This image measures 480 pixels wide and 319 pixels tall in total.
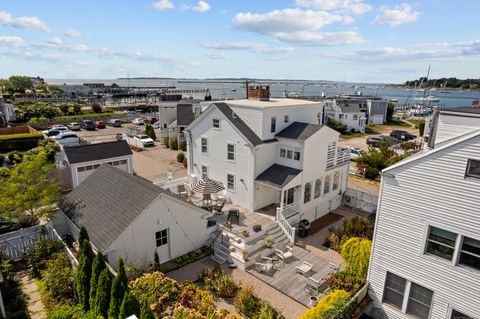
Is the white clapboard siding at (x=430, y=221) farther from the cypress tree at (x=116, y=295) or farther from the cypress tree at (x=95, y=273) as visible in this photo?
the cypress tree at (x=95, y=273)

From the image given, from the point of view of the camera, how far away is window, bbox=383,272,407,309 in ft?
43.3

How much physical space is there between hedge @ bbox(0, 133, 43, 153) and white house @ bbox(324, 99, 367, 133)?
5298cm

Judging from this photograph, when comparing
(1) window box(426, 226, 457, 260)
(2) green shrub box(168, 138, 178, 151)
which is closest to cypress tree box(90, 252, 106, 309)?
(1) window box(426, 226, 457, 260)

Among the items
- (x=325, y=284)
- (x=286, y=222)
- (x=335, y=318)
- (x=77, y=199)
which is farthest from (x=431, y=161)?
(x=77, y=199)

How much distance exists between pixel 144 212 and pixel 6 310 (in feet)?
21.8

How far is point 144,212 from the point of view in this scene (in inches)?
599

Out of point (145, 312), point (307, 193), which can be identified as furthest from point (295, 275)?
point (145, 312)

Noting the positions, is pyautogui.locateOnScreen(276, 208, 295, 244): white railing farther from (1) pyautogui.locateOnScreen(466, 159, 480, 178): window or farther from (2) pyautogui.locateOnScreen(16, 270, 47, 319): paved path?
(2) pyautogui.locateOnScreen(16, 270, 47, 319): paved path

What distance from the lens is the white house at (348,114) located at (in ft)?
207

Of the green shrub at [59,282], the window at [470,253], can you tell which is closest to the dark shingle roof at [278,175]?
the window at [470,253]

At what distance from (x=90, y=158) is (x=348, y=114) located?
52.8 m

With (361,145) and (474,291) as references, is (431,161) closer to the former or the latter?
(474,291)

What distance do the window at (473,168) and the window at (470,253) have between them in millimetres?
2447

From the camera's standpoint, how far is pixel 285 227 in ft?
67.2
